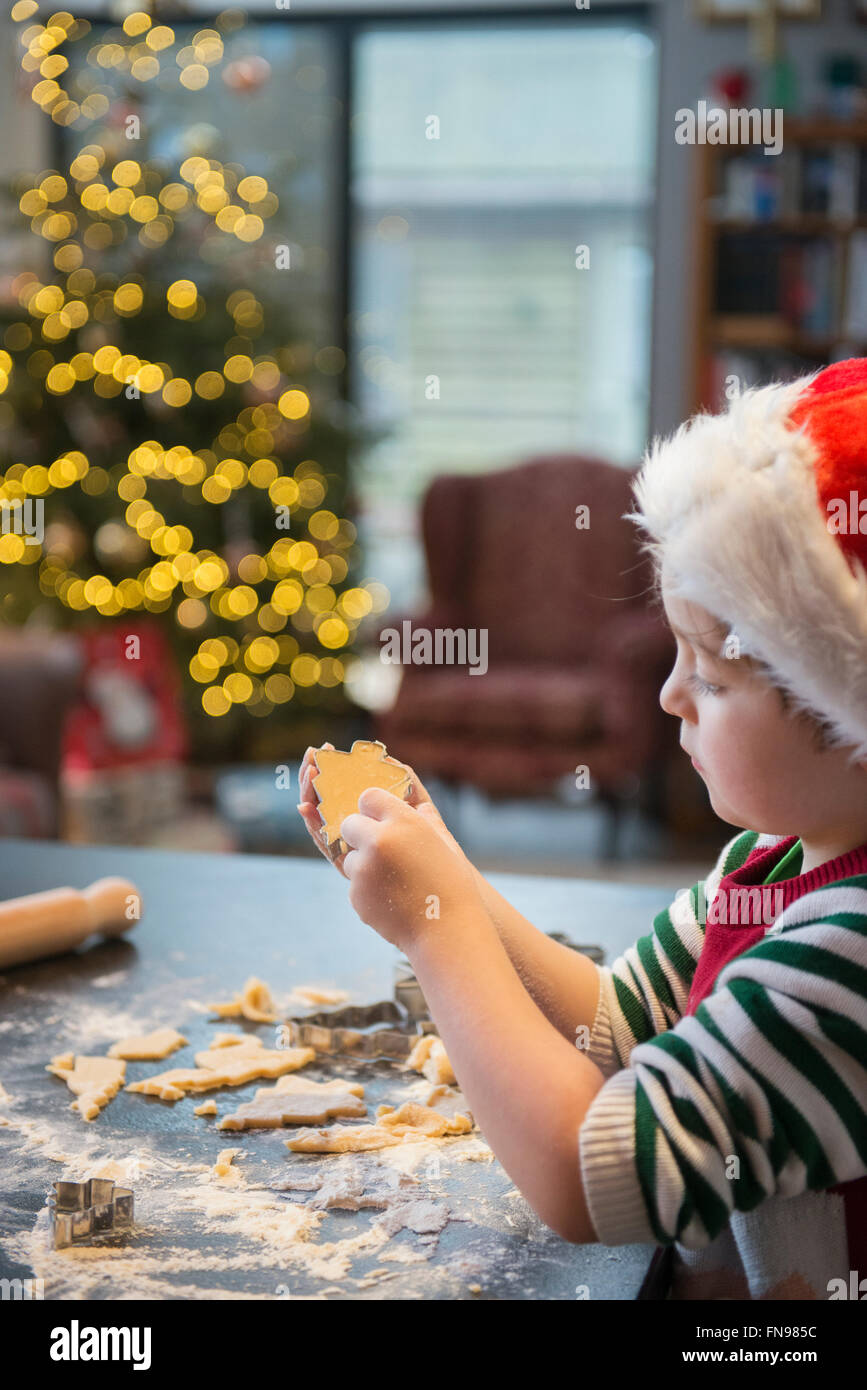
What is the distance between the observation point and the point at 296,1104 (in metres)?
0.91

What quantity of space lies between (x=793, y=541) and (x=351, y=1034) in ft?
1.73

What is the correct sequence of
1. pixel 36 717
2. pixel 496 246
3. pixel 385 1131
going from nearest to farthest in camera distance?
1. pixel 385 1131
2. pixel 36 717
3. pixel 496 246

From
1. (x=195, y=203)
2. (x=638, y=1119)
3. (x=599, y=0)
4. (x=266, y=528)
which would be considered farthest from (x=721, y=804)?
(x=599, y=0)

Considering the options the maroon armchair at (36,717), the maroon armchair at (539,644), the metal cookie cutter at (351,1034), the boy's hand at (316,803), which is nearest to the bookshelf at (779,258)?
the maroon armchair at (539,644)

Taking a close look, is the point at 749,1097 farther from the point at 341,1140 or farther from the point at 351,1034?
the point at 351,1034

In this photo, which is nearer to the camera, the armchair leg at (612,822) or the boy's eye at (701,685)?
the boy's eye at (701,685)

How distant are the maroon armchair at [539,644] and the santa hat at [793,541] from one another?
305cm

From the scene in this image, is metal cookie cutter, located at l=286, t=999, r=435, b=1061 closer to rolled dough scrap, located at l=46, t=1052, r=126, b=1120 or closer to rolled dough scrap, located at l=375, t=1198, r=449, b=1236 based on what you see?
rolled dough scrap, located at l=46, t=1052, r=126, b=1120

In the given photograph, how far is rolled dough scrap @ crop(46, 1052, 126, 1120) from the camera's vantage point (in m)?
0.91

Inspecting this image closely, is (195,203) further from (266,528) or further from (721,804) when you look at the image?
(721,804)

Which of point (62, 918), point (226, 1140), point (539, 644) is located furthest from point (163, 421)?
point (226, 1140)

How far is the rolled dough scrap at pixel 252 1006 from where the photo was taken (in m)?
1.08

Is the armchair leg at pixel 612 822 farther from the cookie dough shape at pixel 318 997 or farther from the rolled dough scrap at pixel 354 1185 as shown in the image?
the rolled dough scrap at pixel 354 1185

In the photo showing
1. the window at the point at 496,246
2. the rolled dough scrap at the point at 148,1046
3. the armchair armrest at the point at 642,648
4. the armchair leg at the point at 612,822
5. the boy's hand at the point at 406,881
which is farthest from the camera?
the window at the point at 496,246
